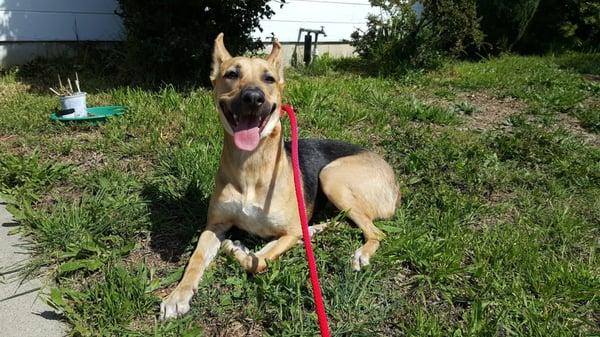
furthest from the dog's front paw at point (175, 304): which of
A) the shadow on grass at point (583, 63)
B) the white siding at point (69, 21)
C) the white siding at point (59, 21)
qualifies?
the shadow on grass at point (583, 63)

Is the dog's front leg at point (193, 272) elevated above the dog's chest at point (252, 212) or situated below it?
below

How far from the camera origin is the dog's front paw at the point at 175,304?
257cm

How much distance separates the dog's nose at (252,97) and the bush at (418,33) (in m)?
6.02

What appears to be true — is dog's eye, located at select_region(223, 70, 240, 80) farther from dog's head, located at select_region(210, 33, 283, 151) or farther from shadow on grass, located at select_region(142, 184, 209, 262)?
shadow on grass, located at select_region(142, 184, 209, 262)

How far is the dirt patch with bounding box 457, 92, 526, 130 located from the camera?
6074 mm

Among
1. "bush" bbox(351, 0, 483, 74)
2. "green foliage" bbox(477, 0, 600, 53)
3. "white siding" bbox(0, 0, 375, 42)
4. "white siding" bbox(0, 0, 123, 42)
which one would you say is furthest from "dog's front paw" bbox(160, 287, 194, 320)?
"green foliage" bbox(477, 0, 600, 53)

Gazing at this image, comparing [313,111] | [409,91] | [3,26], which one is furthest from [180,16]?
[409,91]

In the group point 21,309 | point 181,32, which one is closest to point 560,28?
point 181,32

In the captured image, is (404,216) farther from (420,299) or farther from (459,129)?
(459,129)

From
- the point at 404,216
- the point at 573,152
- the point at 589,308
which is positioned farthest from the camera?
the point at 573,152

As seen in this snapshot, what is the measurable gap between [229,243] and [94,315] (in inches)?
36.1

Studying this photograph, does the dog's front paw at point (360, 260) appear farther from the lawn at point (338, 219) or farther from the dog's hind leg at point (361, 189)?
the dog's hind leg at point (361, 189)

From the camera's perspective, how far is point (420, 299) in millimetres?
2766

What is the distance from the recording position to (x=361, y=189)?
3.55 m
